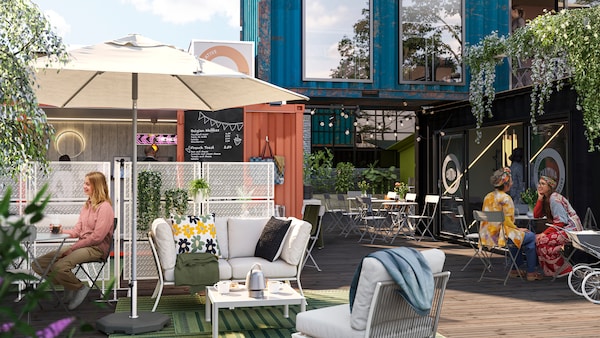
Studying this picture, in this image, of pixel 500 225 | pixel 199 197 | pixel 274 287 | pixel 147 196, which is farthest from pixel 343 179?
pixel 274 287

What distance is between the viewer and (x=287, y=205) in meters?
10.5

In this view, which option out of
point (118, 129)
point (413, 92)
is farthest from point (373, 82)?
point (118, 129)

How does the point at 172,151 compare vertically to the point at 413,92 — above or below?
below

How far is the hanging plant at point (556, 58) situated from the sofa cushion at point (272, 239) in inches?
184

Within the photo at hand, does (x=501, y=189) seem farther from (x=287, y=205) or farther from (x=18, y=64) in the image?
(x=18, y=64)

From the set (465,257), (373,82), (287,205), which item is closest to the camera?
(287,205)

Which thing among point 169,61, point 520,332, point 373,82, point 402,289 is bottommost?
point 520,332

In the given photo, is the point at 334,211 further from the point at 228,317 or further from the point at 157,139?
the point at 228,317

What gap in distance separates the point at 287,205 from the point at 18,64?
20.6 ft

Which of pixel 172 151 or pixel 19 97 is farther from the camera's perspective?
pixel 172 151

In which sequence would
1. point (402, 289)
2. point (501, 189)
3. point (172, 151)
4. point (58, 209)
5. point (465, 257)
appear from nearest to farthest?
point (402, 289)
point (58, 209)
point (501, 189)
point (465, 257)
point (172, 151)

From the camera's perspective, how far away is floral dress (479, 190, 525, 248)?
868cm

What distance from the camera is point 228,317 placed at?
21.4 feet

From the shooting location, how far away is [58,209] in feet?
26.7
